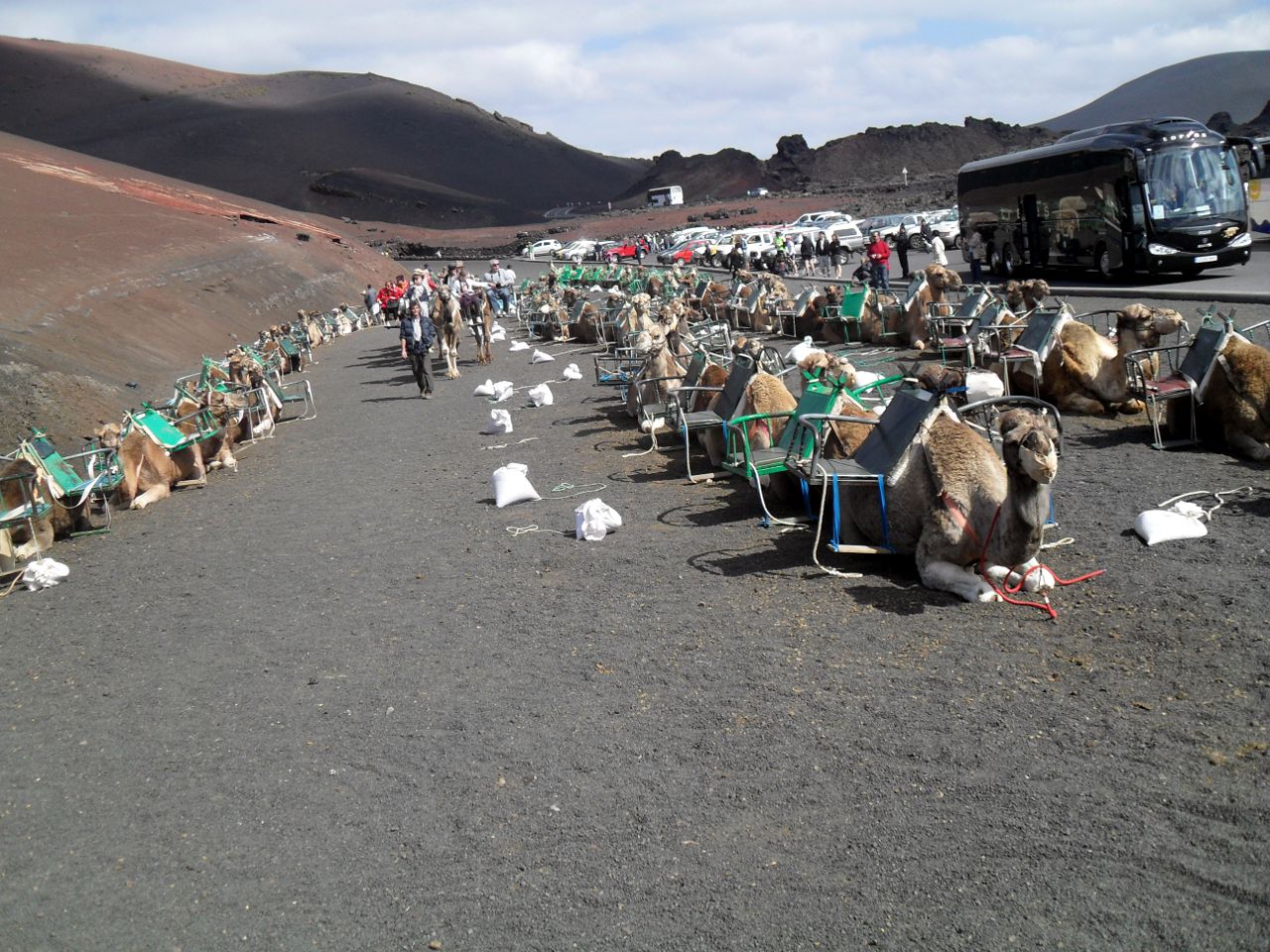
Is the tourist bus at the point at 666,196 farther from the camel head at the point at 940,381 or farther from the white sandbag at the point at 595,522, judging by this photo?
the camel head at the point at 940,381

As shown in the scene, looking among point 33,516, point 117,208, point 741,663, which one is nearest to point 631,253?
point 117,208

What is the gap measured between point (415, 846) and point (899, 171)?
125789 mm

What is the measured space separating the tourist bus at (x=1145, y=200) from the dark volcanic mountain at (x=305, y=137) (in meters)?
94.1

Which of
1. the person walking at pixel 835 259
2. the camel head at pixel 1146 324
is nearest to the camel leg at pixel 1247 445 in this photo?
the camel head at pixel 1146 324

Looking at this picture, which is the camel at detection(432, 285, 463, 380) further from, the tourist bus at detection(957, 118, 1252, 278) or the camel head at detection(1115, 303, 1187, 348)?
the camel head at detection(1115, 303, 1187, 348)

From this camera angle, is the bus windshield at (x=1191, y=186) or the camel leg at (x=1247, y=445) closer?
the camel leg at (x=1247, y=445)

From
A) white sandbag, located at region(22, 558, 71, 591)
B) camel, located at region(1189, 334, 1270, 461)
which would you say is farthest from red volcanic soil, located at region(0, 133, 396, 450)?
camel, located at region(1189, 334, 1270, 461)

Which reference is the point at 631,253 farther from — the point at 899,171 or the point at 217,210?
the point at 899,171

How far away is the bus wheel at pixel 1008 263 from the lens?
3105 cm

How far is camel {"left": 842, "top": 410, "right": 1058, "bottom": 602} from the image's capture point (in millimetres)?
6281

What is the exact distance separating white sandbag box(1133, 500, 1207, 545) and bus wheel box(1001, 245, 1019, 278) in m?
25.1

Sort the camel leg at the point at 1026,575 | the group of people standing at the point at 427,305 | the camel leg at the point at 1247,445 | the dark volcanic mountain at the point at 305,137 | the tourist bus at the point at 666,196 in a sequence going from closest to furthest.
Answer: the camel leg at the point at 1026,575, the camel leg at the point at 1247,445, the group of people standing at the point at 427,305, the dark volcanic mountain at the point at 305,137, the tourist bus at the point at 666,196

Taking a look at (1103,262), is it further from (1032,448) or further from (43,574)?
(43,574)

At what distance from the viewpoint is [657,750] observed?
5.32 metres
